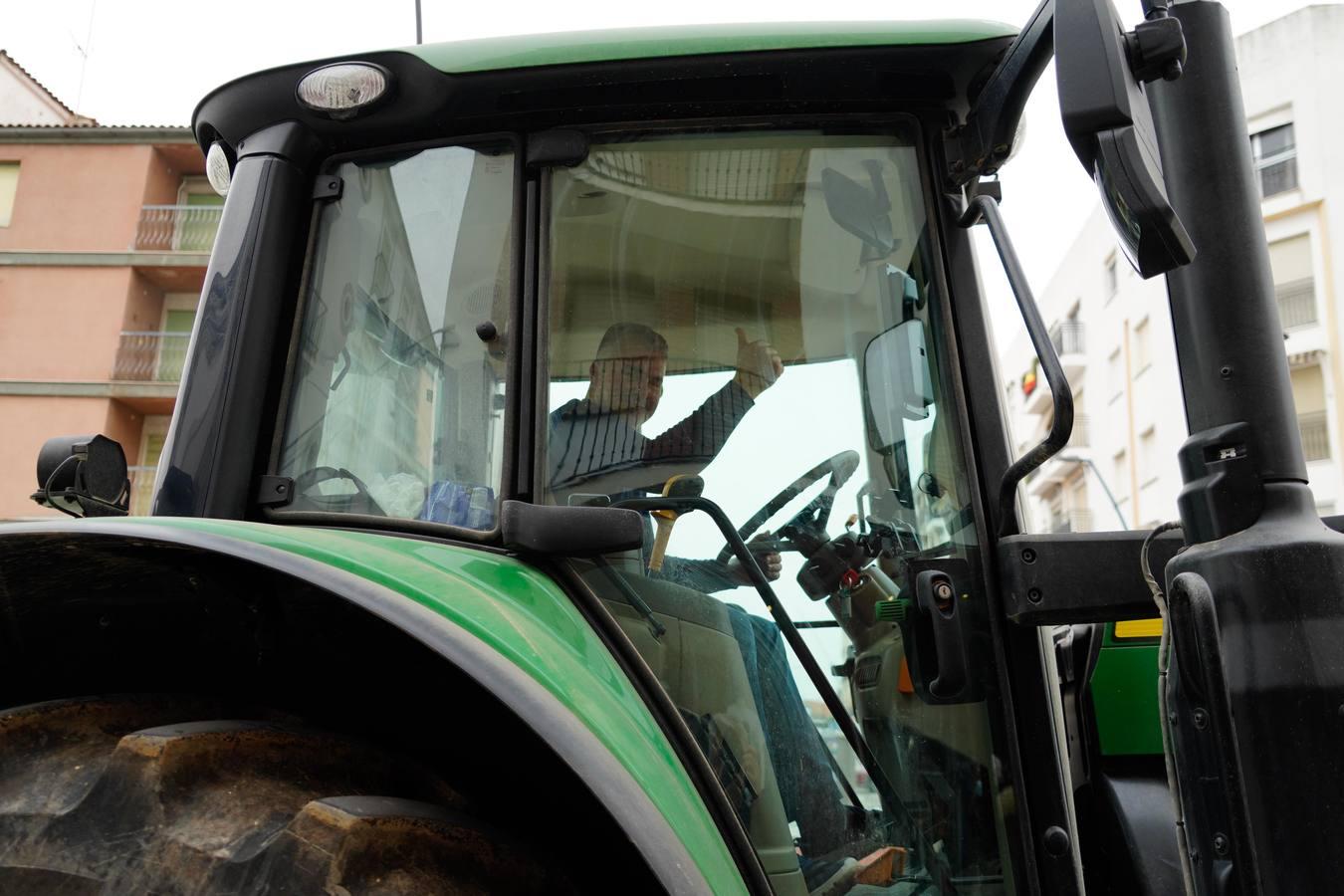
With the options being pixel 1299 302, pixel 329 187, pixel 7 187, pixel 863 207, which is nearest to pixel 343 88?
pixel 329 187

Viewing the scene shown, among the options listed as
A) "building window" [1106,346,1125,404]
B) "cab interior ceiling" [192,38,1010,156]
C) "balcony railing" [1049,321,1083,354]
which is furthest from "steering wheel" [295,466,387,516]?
"balcony railing" [1049,321,1083,354]

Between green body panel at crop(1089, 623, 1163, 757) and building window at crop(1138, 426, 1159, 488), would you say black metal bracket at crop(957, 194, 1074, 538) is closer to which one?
green body panel at crop(1089, 623, 1163, 757)

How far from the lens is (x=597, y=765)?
3.79ft

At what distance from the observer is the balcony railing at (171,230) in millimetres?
24969

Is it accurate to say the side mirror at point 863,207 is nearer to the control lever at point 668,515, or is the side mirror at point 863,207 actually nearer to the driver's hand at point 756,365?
the driver's hand at point 756,365

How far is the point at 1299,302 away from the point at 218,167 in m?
23.0

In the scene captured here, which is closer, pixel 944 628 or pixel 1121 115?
pixel 1121 115

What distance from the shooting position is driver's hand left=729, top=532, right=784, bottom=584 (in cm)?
165

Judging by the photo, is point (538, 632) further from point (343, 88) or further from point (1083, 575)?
point (343, 88)

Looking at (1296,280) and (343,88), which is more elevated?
(1296,280)

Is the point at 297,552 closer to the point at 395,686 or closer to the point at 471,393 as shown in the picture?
the point at 395,686

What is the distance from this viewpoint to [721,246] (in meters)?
1.83

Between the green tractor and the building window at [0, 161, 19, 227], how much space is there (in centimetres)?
2784

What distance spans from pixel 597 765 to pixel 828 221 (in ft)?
3.48
